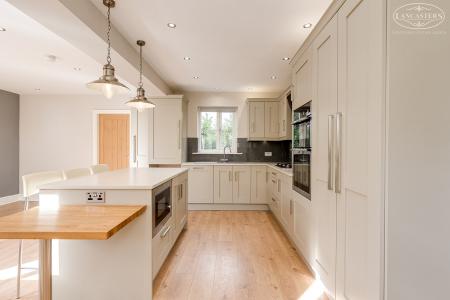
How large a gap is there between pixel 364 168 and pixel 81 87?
5.37 m

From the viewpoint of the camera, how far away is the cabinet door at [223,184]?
439cm

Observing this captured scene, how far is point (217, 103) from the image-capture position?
5070mm

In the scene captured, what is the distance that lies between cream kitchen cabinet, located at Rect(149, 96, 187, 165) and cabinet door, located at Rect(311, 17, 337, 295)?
294 centimetres

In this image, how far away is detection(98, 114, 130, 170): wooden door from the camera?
559cm

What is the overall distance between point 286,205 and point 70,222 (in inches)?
93.7

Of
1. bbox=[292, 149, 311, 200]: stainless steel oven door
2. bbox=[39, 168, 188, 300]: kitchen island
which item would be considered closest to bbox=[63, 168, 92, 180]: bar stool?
bbox=[39, 168, 188, 300]: kitchen island

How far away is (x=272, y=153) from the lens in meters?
5.06

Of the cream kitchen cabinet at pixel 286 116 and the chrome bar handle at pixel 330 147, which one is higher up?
the cream kitchen cabinet at pixel 286 116

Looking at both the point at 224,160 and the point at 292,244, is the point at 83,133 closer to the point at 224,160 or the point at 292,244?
the point at 224,160

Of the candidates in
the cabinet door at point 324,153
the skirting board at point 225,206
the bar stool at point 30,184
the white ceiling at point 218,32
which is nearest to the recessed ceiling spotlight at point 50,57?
the white ceiling at point 218,32

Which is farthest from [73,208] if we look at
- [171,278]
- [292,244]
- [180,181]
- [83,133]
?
[83,133]

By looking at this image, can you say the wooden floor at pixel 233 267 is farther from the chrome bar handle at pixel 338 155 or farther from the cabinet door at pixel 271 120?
the cabinet door at pixel 271 120

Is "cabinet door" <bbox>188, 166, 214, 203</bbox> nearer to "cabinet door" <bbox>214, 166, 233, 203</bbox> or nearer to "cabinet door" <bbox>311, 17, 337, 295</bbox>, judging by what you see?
"cabinet door" <bbox>214, 166, 233, 203</bbox>

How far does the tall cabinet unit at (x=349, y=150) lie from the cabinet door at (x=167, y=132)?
9.68 ft
